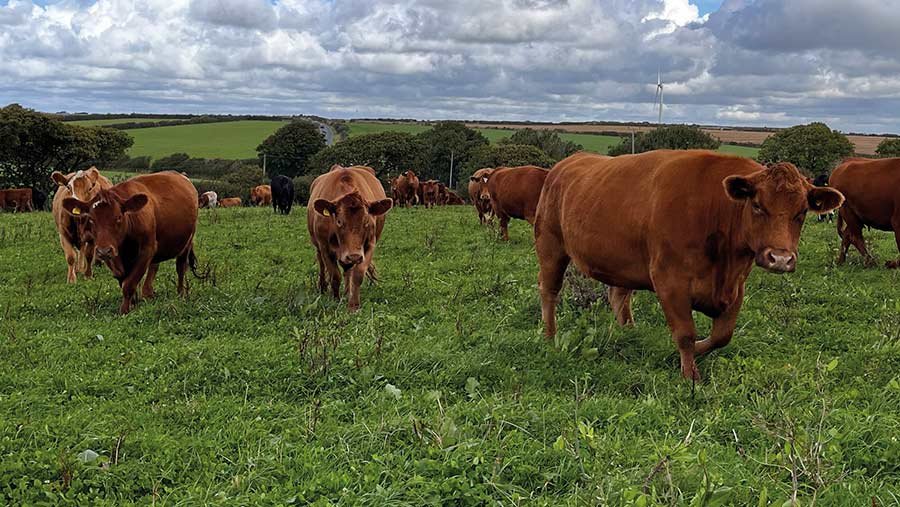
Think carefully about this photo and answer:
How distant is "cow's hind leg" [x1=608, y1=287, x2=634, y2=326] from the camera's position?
7855 mm

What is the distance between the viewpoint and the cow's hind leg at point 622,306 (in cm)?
786

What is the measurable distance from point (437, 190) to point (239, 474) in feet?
107

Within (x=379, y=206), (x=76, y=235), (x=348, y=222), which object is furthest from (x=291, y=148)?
(x=348, y=222)

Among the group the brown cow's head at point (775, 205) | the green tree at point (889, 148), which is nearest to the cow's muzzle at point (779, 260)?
the brown cow's head at point (775, 205)

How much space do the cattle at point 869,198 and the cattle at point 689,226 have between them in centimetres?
730

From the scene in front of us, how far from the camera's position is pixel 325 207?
29.4 ft

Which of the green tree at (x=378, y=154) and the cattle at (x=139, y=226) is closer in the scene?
the cattle at (x=139, y=226)

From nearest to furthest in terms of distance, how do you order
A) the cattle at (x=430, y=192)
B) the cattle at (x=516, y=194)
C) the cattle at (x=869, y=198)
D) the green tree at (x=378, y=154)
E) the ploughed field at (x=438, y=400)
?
the ploughed field at (x=438, y=400) < the cattle at (x=869, y=198) < the cattle at (x=516, y=194) < the cattle at (x=430, y=192) < the green tree at (x=378, y=154)

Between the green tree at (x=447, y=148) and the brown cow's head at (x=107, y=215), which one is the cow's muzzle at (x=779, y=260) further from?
the green tree at (x=447, y=148)

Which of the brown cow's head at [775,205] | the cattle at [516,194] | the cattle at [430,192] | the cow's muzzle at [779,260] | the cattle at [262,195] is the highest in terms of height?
the brown cow's head at [775,205]

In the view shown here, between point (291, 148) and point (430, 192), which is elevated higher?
point (291, 148)

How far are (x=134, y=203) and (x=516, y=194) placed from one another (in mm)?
10414

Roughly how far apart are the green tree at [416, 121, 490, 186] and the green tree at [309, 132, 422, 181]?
20.9 ft

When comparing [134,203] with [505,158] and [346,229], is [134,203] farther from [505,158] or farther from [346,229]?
[505,158]
